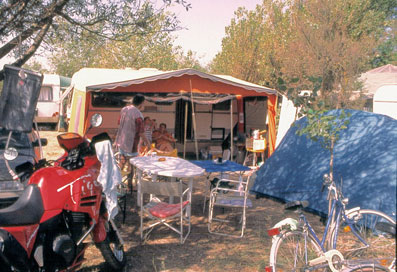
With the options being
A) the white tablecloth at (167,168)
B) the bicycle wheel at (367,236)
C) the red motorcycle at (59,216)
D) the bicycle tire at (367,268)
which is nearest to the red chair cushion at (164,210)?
the white tablecloth at (167,168)

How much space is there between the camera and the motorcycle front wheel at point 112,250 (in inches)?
143

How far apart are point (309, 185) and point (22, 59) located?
170 inches

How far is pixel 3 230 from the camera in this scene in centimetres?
290

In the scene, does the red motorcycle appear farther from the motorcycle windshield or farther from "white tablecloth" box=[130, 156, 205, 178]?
the motorcycle windshield

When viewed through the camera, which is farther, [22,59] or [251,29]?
[251,29]

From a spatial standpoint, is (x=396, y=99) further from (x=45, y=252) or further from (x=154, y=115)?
(x=45, y=252)

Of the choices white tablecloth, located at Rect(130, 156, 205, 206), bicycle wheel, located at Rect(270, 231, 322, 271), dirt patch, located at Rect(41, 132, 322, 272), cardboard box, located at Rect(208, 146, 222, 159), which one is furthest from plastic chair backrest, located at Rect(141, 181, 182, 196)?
cardboard box, located at Rect(208, 146, 222, 159)

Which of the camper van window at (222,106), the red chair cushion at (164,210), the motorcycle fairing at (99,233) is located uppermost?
the camper van window at (222,106)

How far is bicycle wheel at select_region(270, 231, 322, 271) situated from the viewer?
323cm

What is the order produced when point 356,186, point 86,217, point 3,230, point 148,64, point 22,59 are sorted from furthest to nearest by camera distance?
point 148,64 < point 356,186 < point 22,59 < point 86,217 < point 3,230

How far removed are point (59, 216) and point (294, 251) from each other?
6.28 feet

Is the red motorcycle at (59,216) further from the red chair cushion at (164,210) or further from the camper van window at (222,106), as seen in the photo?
the camper van window at (222,106)

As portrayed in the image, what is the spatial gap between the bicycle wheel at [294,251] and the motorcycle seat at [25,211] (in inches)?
72.1

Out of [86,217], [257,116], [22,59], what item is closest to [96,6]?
[22,59]
